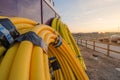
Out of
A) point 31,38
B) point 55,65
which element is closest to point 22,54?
point 31,38

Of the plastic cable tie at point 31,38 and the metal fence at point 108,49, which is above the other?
the plastic cable tie at point 31,38

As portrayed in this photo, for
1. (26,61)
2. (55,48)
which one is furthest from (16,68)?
(55,48)

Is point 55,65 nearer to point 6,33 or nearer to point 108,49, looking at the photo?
point 6,33

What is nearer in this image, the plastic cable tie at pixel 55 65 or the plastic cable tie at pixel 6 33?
the plastic cable tie at pixel 6 33

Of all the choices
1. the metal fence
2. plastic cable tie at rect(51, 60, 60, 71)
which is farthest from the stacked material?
the metal fence

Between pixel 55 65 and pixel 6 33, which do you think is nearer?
pixel 6 33

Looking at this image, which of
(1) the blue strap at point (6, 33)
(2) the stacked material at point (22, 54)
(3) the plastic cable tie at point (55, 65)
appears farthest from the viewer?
(3) the plastic cable tie at point (55, 65)

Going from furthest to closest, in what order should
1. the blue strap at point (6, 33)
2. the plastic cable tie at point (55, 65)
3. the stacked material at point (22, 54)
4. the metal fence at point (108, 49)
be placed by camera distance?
the metal fence at point (108, 49) < the plastic cable tie at point (55, 65) < the blue strap at point (6, 33) < the stacked material at point (22, 54)

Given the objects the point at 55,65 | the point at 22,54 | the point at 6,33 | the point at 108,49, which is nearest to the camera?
the point at 22,54

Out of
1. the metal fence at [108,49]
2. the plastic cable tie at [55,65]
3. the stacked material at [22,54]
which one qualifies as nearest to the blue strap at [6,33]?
the stacked material at [22,54]

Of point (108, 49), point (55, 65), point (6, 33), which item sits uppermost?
point (6, 33)

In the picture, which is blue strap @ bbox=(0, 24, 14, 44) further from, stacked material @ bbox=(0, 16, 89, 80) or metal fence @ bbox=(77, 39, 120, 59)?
metal fence @ bbox=(77, 39, 120, 59)

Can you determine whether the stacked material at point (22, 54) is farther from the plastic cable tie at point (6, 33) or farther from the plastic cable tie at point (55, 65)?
the plastic cable tie at point (55, 65)

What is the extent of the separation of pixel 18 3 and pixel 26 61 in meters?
1.62
